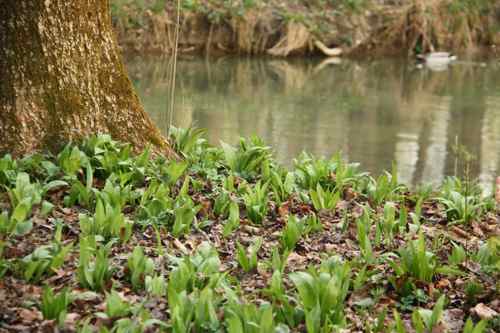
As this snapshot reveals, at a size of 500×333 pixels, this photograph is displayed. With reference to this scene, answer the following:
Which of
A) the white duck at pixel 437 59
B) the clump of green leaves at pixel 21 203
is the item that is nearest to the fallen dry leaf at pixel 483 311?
the clump of green leaves at pixel 21 203

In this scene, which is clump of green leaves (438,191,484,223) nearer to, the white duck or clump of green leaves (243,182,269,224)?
clump of green leaves (243,182,269,224)

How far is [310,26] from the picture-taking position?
799 inches

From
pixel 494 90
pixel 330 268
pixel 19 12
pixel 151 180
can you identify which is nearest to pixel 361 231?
pixel 330 268

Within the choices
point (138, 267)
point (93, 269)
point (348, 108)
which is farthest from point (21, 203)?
point (348, 108)

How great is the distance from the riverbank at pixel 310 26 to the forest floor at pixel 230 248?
12.7 meters

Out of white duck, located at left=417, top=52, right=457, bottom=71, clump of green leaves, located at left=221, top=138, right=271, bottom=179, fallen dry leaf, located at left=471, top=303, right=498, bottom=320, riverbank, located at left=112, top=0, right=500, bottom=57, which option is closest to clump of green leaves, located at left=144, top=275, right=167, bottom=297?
fallen dry leaf, located at left=471, top=303, right=498, bottom=320

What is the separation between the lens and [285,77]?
54.5 ft

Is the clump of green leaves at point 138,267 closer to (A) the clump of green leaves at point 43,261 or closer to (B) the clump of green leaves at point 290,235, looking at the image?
(A) the clump of green leaves at point 43,261

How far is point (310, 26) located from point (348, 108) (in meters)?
7.44

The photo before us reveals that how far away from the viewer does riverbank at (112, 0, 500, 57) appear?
61.4 ft

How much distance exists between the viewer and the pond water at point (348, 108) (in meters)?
9.91

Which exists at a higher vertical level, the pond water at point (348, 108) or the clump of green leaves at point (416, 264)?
the clump of green leaves at point (416, 264)

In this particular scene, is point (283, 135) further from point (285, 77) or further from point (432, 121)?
point (285, 77)

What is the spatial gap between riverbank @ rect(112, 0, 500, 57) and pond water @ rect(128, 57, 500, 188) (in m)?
0.99
